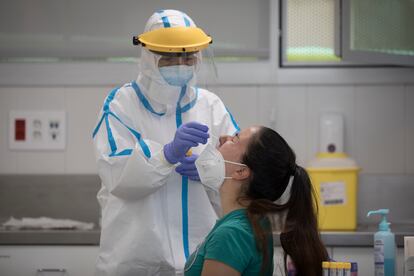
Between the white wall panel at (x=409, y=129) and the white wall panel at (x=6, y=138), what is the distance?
1907 millimetres

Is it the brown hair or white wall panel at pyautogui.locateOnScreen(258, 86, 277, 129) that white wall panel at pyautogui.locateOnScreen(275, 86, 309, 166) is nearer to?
white wall panel at pyautogui.locateOnScreen(258, 86, 277, 129)

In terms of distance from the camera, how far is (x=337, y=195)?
3.37m

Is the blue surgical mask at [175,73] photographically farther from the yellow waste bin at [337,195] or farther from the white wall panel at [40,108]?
the white wall panel at [40,108]

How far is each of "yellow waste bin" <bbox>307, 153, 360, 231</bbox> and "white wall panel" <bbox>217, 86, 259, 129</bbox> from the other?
45 centimetres

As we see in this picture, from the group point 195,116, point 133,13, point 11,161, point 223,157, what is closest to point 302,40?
point 133,13

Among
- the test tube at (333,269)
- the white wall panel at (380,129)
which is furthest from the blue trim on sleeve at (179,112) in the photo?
the white wall panel at (380,129)

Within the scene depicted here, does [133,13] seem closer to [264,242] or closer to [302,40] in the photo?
[302,40]

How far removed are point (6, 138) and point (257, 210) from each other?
2.07 m

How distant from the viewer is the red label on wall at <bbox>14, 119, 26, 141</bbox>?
12.1 ft

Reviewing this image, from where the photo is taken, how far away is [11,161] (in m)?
3.70

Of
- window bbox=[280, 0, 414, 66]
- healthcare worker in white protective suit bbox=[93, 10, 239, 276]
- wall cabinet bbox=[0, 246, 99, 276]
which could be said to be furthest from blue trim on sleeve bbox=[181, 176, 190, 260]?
window bbox=[280, 0, 414, 66]

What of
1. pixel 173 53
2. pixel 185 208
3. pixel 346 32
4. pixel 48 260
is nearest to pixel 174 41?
pixel 173 53

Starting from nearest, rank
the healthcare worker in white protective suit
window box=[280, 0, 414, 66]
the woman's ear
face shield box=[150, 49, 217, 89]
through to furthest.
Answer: the woman's ear
the healthcare worker in white protective suit
face shield box=[150, 49, 217, 89]
window box=[280, 0, 414, 66]

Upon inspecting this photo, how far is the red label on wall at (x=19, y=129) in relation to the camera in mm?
3688
